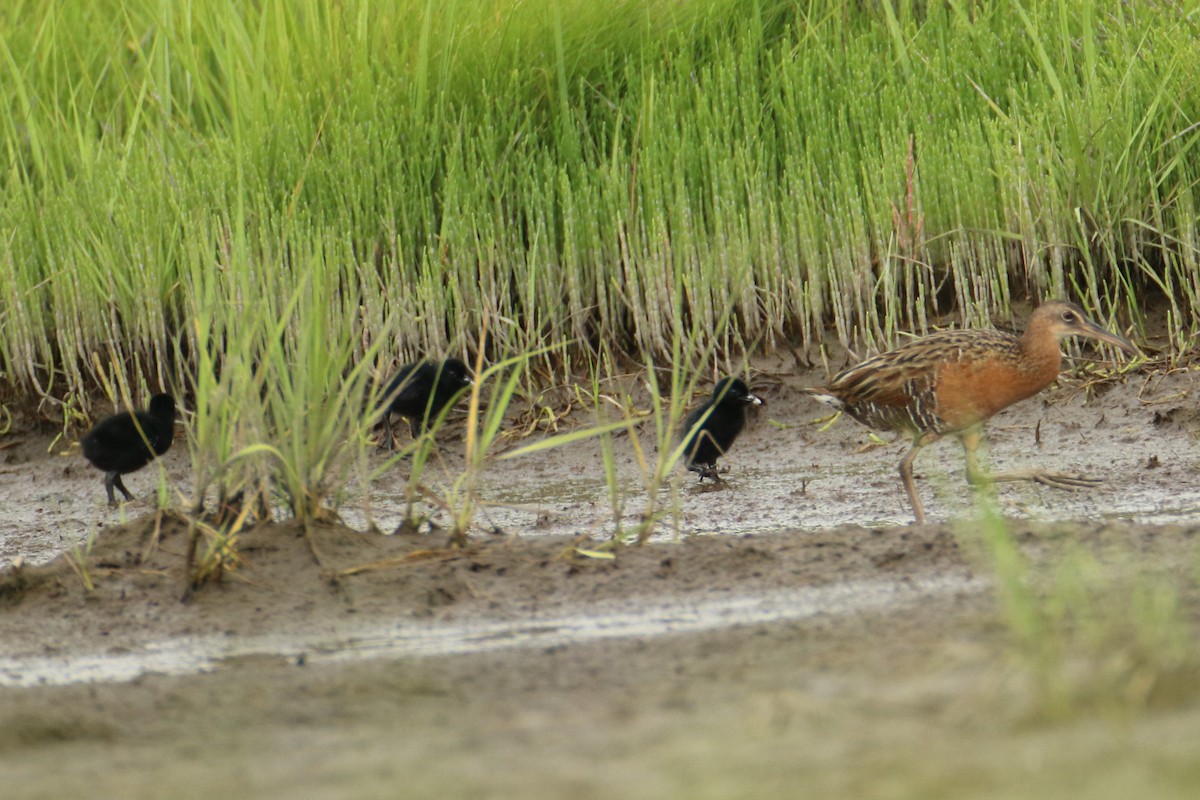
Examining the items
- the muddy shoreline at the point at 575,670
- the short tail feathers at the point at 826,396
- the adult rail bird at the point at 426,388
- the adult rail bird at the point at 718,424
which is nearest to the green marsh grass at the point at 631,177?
the adult rail bird at the point at 426,388

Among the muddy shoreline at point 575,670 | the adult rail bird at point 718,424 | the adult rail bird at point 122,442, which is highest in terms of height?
the muddy shoreline at point 575,670

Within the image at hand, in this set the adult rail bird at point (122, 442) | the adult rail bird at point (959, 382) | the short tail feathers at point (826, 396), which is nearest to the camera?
the adult rail bird at point (959, 382)

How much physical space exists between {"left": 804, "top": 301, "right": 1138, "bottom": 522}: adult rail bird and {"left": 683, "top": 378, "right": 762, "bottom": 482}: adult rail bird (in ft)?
1.96

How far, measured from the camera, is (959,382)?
205 inches

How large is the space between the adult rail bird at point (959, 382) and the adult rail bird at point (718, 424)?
60 cm

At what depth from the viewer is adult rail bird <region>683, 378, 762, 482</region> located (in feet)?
19.5

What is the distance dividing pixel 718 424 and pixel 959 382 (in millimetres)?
1120

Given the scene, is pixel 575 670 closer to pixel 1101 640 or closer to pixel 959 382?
pixel 1101 640

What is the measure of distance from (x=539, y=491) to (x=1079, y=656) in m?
3.58

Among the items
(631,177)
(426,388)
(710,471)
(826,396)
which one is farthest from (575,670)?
(631,177)

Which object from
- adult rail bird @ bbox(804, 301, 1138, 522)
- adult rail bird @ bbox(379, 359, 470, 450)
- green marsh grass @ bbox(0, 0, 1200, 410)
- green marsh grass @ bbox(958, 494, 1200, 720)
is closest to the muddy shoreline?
green marsh grass @ bbox(958, 494, 1200, 720)

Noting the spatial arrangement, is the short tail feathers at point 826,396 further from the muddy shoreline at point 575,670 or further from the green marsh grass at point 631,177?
the green marsh grass at point 631,177

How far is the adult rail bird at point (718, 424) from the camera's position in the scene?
19.5 ft

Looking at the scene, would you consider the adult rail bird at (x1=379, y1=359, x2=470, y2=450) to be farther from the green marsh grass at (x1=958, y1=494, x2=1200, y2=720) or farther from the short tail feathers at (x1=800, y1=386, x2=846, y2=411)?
the green marsh grass at (x1=958, y1=494, x2=1200, y2=720)
